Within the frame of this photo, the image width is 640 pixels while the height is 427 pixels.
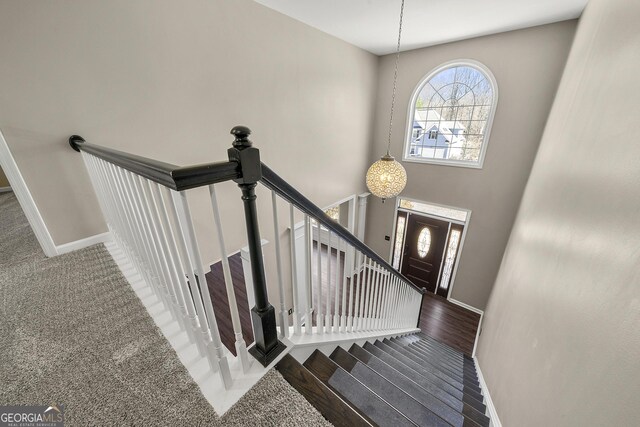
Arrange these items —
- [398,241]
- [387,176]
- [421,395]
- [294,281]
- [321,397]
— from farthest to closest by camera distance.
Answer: [398,241], [387,176], [421,395], [294,281], [321,397]

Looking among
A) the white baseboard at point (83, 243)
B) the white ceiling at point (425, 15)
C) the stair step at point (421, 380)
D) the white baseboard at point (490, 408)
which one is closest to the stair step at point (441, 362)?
the white baseboard at point (490, 408)

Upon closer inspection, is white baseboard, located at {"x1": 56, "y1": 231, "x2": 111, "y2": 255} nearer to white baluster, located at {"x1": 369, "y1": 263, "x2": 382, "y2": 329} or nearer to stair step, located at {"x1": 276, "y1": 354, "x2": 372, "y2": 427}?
stair step, located at {"x1": 276, "y1": 354, "x2": 372, "y2": 427}

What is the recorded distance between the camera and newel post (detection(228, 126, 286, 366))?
2.36ft

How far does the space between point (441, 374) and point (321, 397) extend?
222 cm

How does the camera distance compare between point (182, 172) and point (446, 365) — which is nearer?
point (182, 172)

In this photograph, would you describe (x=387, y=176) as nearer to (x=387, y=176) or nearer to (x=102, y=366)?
(x=387, y=176)

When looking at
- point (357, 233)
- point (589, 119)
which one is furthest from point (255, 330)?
point (357, 233)

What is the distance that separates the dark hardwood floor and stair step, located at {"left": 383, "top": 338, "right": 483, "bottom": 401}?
1702 mm

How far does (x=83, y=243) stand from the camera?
1.78 metres

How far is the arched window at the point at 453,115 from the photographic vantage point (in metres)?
3.83

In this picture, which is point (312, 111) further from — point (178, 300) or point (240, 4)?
point (178, 300)

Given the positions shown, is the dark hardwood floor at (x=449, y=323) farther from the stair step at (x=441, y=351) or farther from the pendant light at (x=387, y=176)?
the pendant light at (x=387, y=176)

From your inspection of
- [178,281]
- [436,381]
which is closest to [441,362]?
[436,381]

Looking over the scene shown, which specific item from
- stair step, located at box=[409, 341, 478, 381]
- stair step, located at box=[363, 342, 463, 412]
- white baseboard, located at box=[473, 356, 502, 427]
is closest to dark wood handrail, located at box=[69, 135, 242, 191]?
stair step, located at box=[363, 342, 463, 412]
